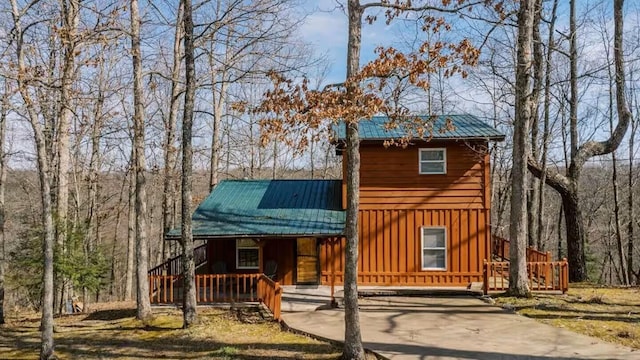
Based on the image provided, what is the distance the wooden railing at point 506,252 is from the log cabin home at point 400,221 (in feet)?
4.51

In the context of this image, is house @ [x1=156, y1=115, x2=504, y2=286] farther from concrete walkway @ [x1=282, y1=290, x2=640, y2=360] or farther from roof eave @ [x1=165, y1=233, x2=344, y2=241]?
concrete walkway @ [x1=282, y1=290, x2=640, y2=360]

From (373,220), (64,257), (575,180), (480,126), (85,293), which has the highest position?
(480,126)

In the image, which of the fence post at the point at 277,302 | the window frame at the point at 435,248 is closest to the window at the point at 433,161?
the window frame at the point at 435,248

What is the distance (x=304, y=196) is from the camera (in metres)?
16.9

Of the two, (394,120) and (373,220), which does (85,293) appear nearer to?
(373,220)

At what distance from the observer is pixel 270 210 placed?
619 inches

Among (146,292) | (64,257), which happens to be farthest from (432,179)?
(64,257)

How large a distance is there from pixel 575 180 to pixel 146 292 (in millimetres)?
13975

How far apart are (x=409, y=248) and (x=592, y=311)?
551 cm

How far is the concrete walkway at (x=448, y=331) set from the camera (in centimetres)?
815

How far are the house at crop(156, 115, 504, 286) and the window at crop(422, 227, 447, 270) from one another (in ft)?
0.10

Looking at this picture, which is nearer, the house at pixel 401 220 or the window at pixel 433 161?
the house at pixel 401 220

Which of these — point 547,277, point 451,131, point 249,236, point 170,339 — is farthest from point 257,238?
point 547,277

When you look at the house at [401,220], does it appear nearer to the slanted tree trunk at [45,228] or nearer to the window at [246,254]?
the window at [246,254]
